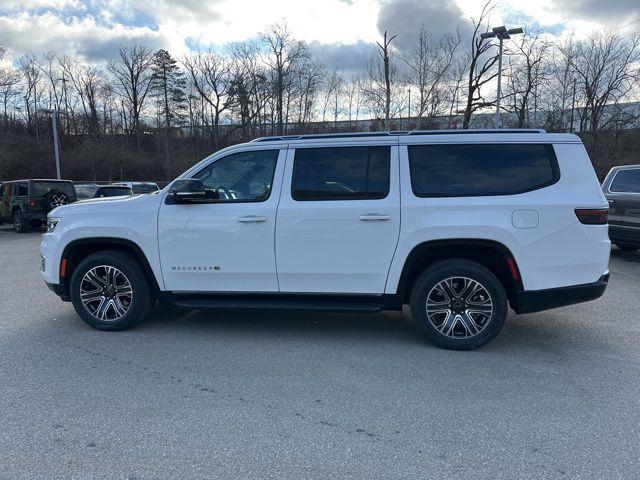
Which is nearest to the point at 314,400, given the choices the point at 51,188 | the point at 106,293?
the point at 106,293

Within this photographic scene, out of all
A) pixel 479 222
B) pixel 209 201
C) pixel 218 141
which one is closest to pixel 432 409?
pixel 479 222

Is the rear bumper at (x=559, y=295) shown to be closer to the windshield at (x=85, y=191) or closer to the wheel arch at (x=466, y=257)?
the wheel arch at (x=466, y=257)

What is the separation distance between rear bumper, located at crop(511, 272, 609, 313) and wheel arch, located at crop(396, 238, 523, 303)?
12 centimetres

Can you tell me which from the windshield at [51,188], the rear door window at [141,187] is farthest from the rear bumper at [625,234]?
the rear door window at [141,187]

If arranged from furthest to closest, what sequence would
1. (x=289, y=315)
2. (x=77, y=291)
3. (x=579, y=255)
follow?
1. (x=289, y=315)
2. (x=77, y=291)
3. (x=579, y=255)

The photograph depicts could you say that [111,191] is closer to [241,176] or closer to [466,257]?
[241,176]

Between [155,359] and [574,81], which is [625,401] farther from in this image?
[574,81]

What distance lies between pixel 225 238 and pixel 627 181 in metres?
8.70

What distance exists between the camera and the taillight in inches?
167

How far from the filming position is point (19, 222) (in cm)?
1697

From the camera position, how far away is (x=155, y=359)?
14.5 feet

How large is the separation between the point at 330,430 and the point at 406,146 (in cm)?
277

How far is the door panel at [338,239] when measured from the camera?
14.8ft

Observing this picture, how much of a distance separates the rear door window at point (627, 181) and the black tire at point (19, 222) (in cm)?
1809
